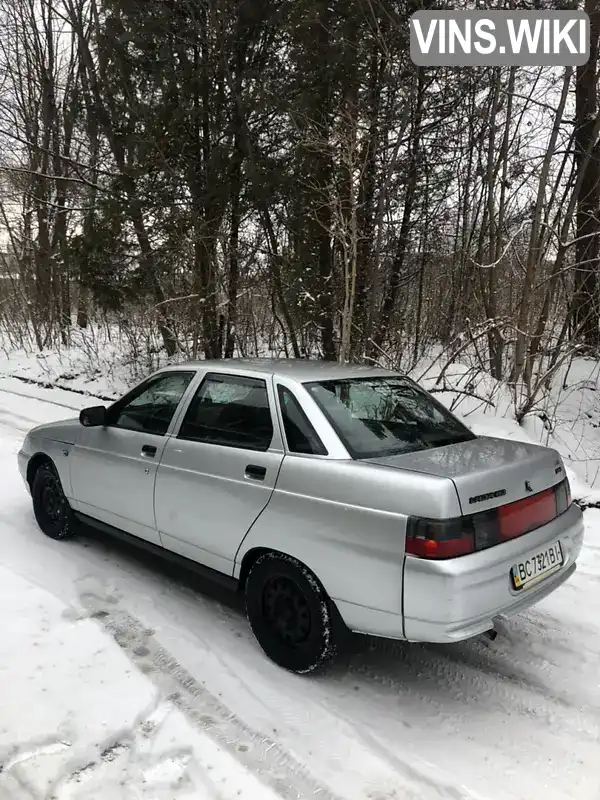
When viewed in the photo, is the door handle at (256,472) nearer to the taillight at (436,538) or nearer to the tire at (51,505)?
the taillight at (436,538)

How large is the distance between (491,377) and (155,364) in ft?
26.8

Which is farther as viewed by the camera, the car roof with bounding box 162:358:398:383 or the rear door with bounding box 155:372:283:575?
the car roof with bounding box 162:358:398:383

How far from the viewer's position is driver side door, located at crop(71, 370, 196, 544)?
405cm

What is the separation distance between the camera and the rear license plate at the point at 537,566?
2842 mm

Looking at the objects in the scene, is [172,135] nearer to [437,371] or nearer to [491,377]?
[437,371]

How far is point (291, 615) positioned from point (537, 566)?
128 cm

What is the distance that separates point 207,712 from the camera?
288 cm

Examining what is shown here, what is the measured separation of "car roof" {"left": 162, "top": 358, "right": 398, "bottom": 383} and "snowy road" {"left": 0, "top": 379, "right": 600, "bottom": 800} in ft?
5.06

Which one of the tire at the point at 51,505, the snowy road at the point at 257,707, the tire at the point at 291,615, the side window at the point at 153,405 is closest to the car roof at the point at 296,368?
the side window at the point at 153,405

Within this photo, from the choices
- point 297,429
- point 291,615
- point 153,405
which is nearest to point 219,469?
point 297,429

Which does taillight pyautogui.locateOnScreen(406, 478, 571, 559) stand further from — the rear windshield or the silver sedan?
the rear windshield
